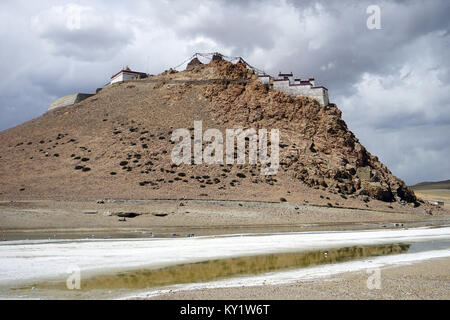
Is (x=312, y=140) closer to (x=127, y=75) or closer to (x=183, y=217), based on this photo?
(x=183, y=217)

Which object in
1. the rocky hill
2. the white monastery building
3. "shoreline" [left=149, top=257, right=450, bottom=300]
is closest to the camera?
"shoreline" [left=149, top=257, right=450, bottom=300]

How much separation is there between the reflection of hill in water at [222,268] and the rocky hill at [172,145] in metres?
31.7

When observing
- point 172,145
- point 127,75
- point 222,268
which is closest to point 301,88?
point 172,145

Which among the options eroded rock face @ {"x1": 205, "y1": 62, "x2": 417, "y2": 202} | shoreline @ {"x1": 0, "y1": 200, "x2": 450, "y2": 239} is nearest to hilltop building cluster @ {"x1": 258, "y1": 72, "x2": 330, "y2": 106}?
eroded rock face @ {"x1": 205, "y1": 62, "x2": 417, "y2": 202}

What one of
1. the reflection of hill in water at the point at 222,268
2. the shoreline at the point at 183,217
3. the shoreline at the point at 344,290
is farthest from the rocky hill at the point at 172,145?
the shoreline at the point at 344,290

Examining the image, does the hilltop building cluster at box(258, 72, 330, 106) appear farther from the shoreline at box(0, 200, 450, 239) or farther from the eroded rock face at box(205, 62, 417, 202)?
the shoreline at box(0, 200, 450, 239)

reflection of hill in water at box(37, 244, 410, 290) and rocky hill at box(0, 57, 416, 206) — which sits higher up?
rocky hill at box(0, 57, 416, 206)

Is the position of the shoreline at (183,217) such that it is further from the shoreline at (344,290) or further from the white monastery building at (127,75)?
the white monastery building at (127,75)

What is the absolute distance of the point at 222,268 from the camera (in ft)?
62.3

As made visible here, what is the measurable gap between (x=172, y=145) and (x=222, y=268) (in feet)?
165

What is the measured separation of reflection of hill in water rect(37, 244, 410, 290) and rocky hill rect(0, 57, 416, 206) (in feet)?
104

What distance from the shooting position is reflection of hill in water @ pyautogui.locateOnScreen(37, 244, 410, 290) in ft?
50.9

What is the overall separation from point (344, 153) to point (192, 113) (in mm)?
27751

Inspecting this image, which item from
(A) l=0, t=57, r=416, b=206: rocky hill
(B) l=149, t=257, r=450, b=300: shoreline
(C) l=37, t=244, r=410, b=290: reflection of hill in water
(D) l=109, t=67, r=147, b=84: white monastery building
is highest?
(D) l=109, t=67, r=147, b=84: white monastery building
